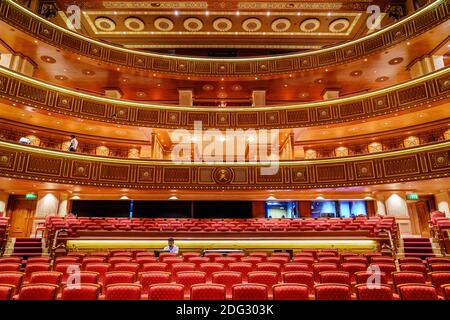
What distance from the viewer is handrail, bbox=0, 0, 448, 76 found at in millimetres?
10562

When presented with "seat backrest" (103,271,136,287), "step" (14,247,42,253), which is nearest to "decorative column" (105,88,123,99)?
"step" (14,247,42,253)

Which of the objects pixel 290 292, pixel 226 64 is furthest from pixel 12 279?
pixel 226 64

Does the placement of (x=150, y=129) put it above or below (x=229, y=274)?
above

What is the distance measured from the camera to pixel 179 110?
12.2 metres

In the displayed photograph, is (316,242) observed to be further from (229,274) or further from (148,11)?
(148,11)

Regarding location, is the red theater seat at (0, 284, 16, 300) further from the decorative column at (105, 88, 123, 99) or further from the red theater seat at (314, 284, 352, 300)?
the decorative column at (105, 88, 123, 99)

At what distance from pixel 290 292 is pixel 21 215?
40.9 feet

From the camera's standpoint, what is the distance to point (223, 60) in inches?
534

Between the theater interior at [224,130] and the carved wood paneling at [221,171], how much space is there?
1.7 inches

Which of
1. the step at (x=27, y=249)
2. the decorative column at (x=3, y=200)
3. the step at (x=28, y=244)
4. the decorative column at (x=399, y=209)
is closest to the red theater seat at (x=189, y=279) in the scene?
the step at (x=27, y=249)

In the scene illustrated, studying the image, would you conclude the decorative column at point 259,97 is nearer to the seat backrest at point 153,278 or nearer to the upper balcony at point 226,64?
the upper balcony at point 226,64

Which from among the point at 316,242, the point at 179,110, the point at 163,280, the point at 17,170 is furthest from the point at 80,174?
the point at 316,242
